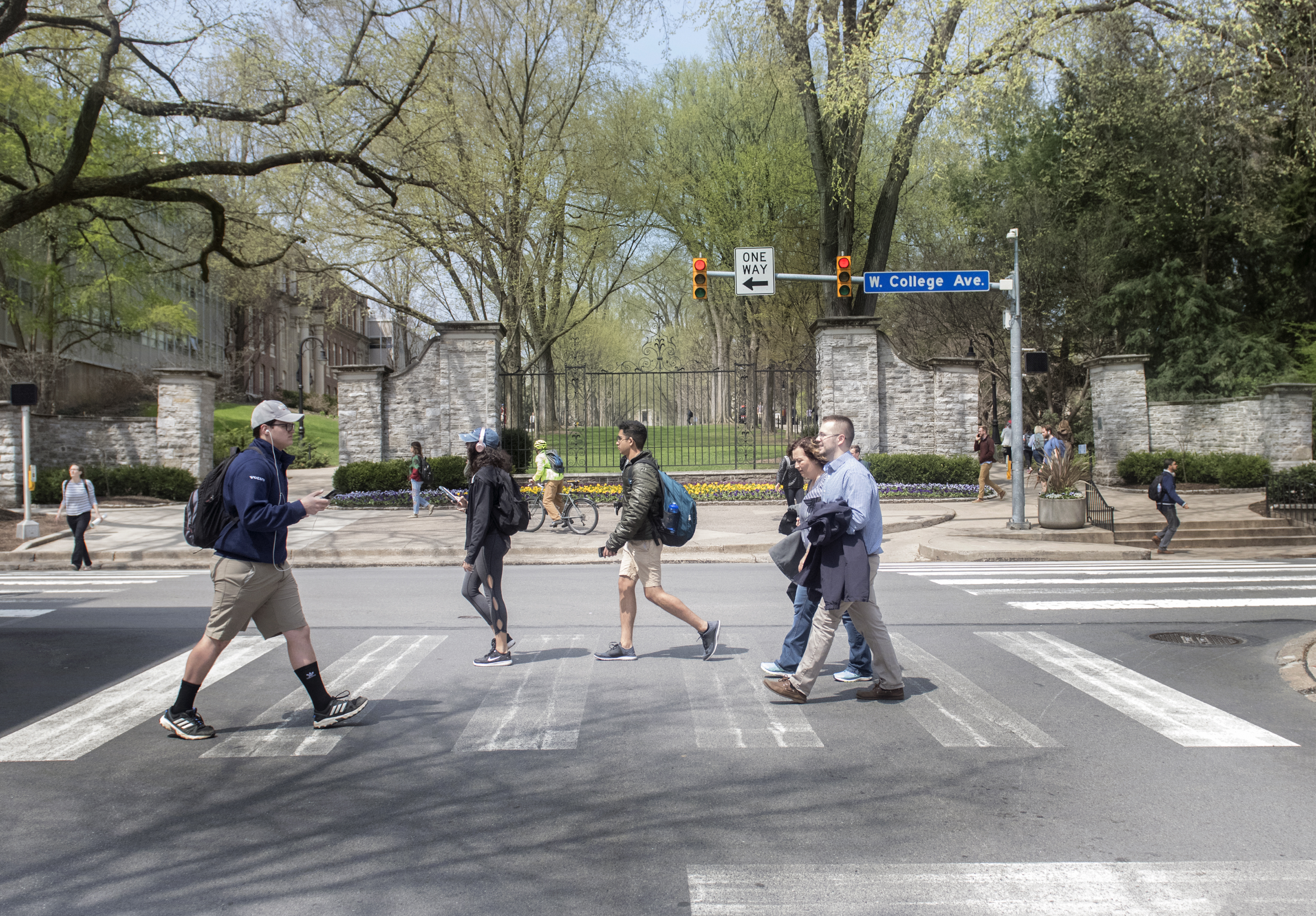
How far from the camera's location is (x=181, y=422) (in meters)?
22.8

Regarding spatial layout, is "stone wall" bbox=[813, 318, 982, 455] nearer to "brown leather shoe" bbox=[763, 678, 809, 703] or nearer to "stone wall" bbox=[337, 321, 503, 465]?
"stone wall" bbox=[337, 321, 503, 465]

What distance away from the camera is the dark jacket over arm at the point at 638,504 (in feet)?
24.3

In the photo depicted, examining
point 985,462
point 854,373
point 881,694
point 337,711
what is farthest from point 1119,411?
point 337,711

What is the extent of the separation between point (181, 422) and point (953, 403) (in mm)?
18354

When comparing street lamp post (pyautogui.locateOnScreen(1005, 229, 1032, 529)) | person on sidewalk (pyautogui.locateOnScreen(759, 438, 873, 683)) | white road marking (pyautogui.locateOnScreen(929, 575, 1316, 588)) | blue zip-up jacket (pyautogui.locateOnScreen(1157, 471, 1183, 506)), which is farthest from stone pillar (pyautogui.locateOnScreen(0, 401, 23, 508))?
blue zip-up jacket (pyautogui.locateOnScreen(1157, 471, 1183, 506))

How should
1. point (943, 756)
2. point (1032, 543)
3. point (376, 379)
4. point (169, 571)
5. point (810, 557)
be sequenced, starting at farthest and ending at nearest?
point (376, 379) < point (1032, 543) < point (169, 571) < point (810, 557) < point (943, 756)

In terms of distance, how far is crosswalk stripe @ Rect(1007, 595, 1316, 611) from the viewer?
398 inches

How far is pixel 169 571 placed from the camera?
553 inches

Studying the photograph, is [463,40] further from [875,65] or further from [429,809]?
[429,809]

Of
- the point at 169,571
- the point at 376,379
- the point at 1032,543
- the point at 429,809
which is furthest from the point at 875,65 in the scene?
the point at 429,809

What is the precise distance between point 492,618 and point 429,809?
124 inches

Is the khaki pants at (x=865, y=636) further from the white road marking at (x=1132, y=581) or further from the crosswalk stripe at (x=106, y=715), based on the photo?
the white road marking at (x=1132, y=581)

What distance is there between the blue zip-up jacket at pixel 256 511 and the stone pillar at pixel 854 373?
1895 cm

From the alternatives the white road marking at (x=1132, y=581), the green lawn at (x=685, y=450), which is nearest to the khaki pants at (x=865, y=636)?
the white road marking at (x=1132, y=581)
